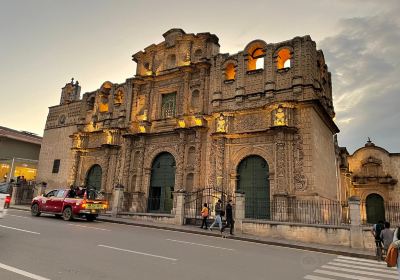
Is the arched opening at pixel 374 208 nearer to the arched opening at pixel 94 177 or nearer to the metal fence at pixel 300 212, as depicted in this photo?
the metal fence at pixel 300 212


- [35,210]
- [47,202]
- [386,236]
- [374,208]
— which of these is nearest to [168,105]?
[47,202]

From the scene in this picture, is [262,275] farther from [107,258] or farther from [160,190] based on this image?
[160,190]

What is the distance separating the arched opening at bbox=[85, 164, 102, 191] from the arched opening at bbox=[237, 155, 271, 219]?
14096 millimetres

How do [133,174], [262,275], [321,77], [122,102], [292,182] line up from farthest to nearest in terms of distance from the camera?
[122,102] → [133,174] → [321,77] → [292,182] → [262,275]

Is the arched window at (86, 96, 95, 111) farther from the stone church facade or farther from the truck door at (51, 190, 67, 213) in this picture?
the truck door at (51, 190, 67, 213)

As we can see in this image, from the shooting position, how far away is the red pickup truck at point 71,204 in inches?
647

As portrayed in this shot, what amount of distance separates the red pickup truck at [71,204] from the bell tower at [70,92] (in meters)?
17.2

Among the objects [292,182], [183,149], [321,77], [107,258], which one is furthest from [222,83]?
[107,258]

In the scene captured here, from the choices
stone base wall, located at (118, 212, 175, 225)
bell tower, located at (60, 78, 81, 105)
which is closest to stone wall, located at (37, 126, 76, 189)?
bell tower, located at (60, 78, 81, 105)

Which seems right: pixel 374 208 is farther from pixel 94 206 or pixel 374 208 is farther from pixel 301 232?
pixel 94 206

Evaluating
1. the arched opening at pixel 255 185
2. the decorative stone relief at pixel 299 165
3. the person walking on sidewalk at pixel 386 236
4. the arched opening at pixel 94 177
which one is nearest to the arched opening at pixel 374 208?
the decorative stone relief at pixel 299 165

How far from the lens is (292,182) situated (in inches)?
704

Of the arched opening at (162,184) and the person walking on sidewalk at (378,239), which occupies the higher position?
the arched opening at (162,184)

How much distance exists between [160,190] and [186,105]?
713 centimetres
